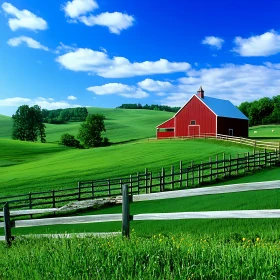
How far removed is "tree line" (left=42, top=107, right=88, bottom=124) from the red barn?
85.9m

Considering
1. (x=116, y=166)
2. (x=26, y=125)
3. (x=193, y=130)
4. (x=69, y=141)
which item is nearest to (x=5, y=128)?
(x=26, y=125)

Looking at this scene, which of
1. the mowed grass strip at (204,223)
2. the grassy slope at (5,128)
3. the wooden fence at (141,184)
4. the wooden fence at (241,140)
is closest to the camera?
the mowed grass strip at (204,223)

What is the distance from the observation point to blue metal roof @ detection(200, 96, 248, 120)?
53.6m

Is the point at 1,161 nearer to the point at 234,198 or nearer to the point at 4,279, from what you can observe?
the point at 234,198

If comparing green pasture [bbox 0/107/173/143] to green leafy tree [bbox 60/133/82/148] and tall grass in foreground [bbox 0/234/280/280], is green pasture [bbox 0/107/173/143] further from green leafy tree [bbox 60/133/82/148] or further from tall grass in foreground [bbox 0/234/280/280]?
tall grass in foreground [bbox 0/234/280/280]

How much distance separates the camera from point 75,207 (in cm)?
1722

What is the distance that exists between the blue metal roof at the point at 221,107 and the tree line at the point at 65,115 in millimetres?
87360

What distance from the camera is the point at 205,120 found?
5284cm

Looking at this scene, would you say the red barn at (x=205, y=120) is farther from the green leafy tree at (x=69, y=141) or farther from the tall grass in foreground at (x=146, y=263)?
the tall grass in foreground at (x=146, y=263)

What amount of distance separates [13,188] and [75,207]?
13.2 meters

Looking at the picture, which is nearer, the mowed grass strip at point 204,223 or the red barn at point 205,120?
the mowed grass strip at point 204,223

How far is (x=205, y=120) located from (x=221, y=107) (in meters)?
5.49

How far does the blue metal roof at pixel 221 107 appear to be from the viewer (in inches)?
2110

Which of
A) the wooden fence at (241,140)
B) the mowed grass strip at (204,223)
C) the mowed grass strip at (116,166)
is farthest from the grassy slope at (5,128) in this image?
the mowed grass strip at (204,223)
